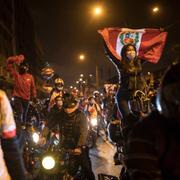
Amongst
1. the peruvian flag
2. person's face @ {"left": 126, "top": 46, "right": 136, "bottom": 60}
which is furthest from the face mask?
the peruvian flag

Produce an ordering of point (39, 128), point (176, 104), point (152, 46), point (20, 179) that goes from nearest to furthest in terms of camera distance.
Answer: point (176, 104) < point (20, 179) < point (152, 46) < point (39, 128)

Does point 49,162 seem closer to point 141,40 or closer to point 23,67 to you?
point 141,40

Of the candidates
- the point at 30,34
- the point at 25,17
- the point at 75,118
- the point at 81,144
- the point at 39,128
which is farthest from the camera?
the point at 30,34

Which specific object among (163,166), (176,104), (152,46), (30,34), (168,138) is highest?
(30,34)

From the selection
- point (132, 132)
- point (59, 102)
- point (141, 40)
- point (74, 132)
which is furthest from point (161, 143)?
point (141, 40)

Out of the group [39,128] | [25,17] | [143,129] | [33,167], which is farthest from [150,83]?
[25,17]

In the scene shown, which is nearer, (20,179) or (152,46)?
(20,179)

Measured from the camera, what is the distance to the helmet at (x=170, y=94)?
2.53 m

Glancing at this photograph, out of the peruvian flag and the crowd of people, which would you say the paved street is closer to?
the crowd of people

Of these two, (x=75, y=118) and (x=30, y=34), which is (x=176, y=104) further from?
(x=30, y=34)

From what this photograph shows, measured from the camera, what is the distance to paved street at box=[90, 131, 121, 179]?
31.8 feet

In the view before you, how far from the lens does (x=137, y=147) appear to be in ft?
8.30

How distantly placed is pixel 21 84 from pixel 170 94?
898cm

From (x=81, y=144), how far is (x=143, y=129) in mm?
4721
